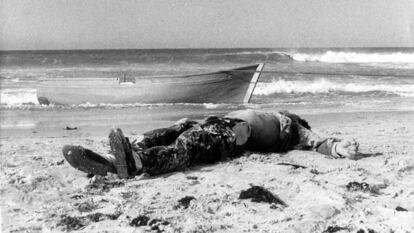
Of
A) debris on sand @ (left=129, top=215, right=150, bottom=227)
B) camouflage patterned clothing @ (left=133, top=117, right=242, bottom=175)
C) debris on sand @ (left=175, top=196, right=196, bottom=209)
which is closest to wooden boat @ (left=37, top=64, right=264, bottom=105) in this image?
camouflage patterned clothing @ (left=133, top=117, right=242, bottom=175)

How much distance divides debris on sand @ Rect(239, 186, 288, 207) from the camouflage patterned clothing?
0.61 meters

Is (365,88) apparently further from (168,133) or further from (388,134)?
(168,133)

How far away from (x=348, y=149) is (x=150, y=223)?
2.05 metres

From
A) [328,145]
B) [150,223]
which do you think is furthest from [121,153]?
[328,145]

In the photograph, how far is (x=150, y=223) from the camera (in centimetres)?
228

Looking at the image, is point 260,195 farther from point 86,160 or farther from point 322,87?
point 322,87

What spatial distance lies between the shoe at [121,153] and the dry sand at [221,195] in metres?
0.09

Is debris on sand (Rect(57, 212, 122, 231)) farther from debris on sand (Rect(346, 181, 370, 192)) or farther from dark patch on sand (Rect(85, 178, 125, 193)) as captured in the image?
debris on sand (Rect(346, 181, 370, 192))

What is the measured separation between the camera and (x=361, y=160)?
143 inches

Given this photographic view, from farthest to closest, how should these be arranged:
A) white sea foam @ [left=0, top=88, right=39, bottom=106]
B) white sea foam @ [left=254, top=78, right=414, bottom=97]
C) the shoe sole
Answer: white sea foam @ [left=254, top=78, right=414, bottom=97] → white sea foam @ [left=0, top=88, right=39, bottom=106] → the shoe sole

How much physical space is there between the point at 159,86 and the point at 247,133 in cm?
581

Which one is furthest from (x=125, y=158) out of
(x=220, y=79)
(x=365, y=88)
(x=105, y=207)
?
(x=365, y=88)

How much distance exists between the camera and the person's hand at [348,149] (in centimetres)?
364

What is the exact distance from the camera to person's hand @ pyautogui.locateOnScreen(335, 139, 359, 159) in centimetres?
364
